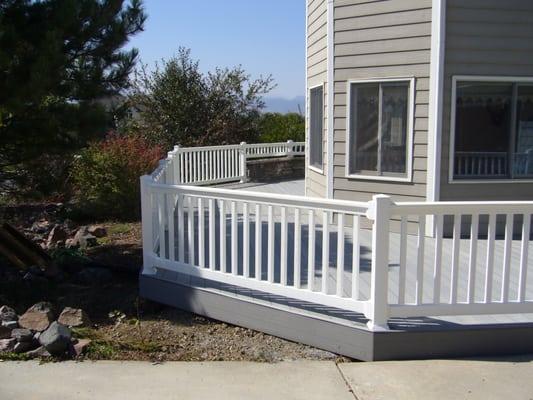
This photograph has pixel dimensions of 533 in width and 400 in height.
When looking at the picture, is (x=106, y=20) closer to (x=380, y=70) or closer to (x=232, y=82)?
(x=380, y=70)

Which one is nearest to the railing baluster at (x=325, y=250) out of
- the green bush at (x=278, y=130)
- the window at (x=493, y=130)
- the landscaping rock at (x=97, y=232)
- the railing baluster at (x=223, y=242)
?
the railing baluster at (x=223, y=242)

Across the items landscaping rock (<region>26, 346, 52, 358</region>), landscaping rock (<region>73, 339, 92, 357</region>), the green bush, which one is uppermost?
the green bush

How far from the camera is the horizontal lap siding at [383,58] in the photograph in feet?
25.6

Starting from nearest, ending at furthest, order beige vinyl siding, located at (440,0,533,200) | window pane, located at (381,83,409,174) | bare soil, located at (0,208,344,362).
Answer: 1. bare soil, located at (0,208,344,362)
2. beige vinyl siding, located at (440,0,533,200)
3. window pane, located at (381,83,409,174)

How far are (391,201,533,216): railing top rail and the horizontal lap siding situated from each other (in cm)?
340

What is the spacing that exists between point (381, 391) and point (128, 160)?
29.1ft

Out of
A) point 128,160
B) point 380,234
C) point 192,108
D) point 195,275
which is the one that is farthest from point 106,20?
point 192,108

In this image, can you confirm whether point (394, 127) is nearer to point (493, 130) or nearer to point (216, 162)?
point (493, 130)

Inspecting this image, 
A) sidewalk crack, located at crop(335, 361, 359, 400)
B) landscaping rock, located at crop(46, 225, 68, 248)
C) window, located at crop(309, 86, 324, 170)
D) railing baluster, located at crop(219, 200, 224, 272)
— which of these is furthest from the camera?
window, located at crop(309, 86, 324, 170)

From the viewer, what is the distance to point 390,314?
14.8ft

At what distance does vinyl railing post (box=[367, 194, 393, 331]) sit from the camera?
4367 mm

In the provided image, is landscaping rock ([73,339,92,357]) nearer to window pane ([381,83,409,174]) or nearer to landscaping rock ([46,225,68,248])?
landscaping rock ([46,225,68,248])

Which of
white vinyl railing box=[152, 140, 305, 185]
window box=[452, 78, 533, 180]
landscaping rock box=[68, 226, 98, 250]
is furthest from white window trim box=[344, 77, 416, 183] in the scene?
white vinyl railing box=[152, 140, 305, 185]

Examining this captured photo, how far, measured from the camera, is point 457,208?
14.8ft
